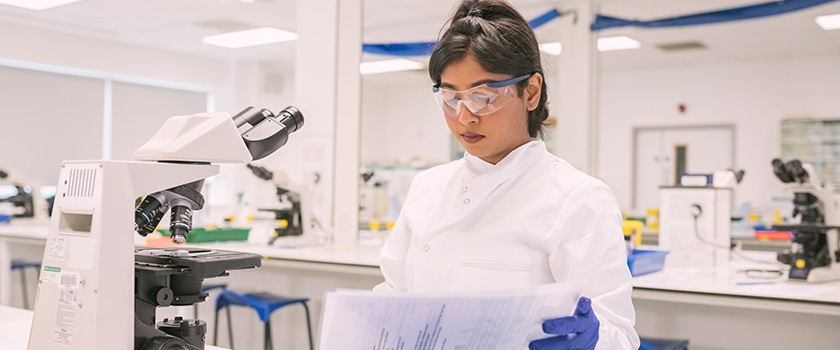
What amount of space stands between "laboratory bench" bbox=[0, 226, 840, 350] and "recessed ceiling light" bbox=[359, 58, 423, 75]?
5291 millimetres

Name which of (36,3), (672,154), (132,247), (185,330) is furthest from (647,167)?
(132,247)

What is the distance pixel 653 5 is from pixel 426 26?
2198mm

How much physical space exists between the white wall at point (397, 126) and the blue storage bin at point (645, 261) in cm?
738

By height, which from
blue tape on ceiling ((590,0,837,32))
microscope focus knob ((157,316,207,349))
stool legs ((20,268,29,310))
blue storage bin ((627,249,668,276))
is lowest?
stool legs ((20,268,29,310))

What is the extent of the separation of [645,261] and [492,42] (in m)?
1.87

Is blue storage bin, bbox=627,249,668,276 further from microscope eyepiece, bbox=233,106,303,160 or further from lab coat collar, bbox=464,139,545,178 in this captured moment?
microscope eyepiece, bbox=233,106,303,160

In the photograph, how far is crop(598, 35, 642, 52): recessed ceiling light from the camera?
7093 millimetres

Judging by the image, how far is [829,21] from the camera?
6.18 metres

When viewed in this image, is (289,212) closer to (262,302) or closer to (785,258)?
(262,302)

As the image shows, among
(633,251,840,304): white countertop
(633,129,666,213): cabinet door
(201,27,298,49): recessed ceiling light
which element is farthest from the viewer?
(633,129,666,213): cabinet door

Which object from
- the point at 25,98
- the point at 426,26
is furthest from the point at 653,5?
the point at 25,98

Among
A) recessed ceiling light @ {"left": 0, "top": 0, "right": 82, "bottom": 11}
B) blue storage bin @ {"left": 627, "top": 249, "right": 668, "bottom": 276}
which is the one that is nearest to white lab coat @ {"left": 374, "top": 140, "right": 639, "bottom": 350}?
blue storage bin @ {"left": 627, "top": 249, "right": 668, "bottom": 276}

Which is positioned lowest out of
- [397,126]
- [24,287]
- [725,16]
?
[24,287]

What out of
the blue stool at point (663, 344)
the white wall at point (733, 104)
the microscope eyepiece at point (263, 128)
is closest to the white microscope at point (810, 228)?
the blue stool at point (663, 344)
